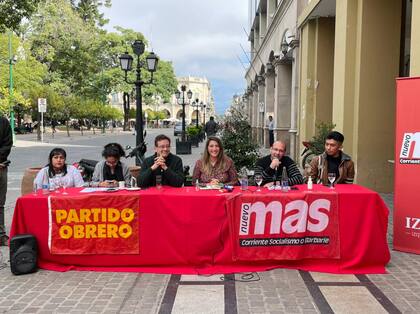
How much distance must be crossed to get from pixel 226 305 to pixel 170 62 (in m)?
78.9

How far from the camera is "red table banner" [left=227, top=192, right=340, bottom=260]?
5664 mm

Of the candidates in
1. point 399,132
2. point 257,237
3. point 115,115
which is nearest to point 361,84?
point 399,132

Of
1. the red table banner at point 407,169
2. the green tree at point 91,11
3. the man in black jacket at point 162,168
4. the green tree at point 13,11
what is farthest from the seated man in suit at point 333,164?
the green tree at point 91,11

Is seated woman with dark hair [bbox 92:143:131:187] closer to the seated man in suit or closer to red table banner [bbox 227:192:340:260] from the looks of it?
red table banner [bbox 227:192:340:260]

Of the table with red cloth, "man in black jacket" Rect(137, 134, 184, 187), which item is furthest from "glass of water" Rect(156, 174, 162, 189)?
the table with red cloth

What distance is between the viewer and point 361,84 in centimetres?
1129

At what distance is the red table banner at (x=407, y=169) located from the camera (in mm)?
6539

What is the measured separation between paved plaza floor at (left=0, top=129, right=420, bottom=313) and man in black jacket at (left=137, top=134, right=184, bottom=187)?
4.36ft

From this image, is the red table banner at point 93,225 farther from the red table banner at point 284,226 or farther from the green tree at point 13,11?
the green tree at point 13,11

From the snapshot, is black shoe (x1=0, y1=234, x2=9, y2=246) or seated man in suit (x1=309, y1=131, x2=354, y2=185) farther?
black shoe (x1=0, y1=234, x2=9, y2=246)

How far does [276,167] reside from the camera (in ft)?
22.3

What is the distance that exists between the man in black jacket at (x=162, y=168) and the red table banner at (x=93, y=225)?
73cm

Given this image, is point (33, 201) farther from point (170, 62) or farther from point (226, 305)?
point (170, 62)

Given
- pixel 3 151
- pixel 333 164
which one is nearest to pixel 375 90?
pixel 333 164
